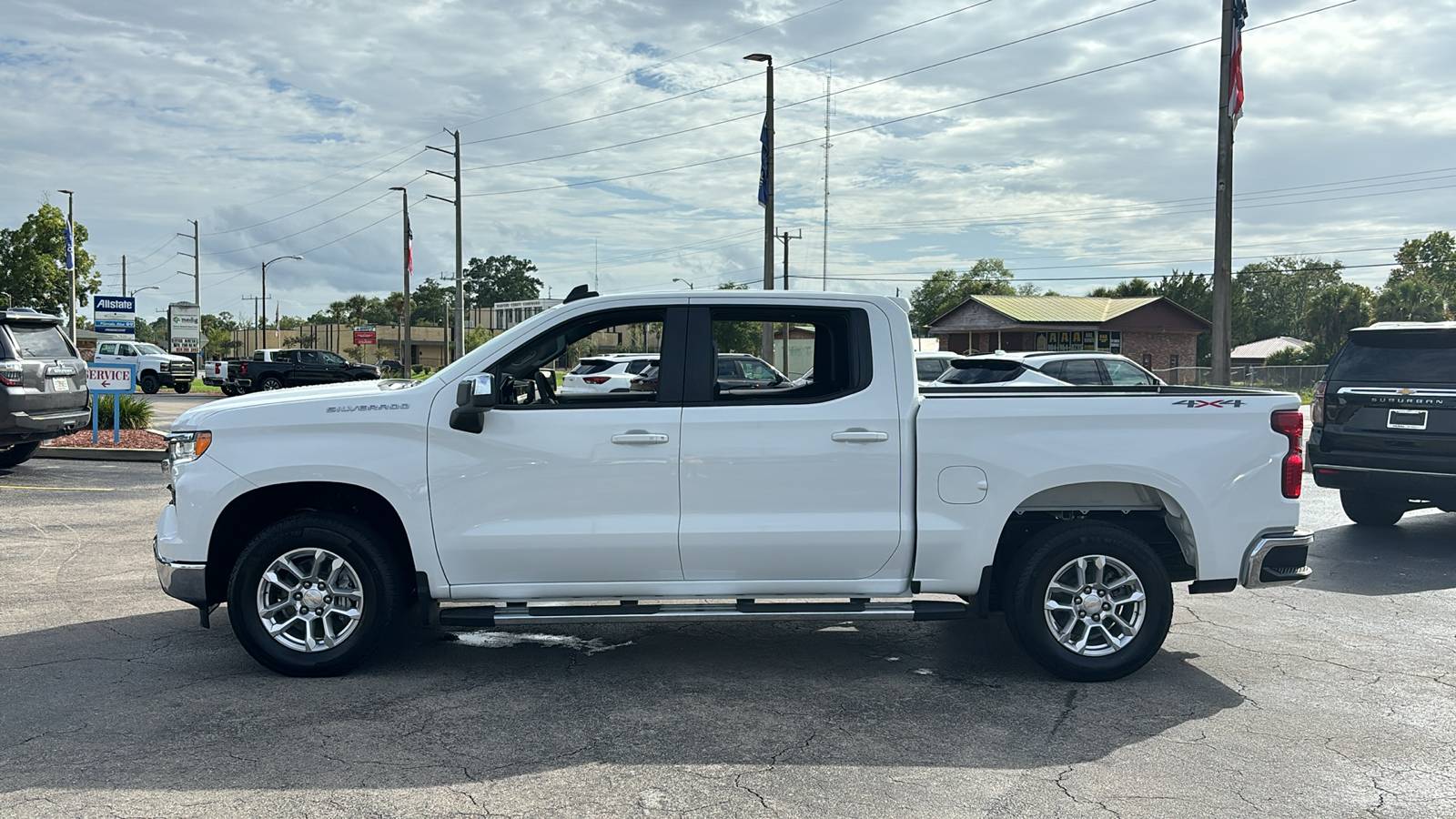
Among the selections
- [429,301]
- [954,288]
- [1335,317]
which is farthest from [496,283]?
[1335,317]

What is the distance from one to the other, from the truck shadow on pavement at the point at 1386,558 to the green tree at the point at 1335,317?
247 feet

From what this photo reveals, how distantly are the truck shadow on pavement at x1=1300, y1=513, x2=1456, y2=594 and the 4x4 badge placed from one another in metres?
3.09

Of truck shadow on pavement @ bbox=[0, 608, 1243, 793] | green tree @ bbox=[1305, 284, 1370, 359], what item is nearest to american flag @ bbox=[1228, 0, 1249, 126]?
truck shadow on pavement @ bbox=[0, 608, 1243, 793]

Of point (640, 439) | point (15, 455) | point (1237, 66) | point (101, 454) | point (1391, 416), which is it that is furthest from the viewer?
point (1237, 66)

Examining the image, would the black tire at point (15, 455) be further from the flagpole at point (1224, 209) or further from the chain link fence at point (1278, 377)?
the chain link fence at point (1278, 377)

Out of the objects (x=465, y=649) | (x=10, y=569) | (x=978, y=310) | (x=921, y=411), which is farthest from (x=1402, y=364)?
(x=978, y=310)

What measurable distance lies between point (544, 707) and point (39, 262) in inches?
2492

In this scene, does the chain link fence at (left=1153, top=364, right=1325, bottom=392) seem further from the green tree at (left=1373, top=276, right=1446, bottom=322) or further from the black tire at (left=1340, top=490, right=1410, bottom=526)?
the green tree at (left=1373, top=276, right=1446, bottom=322)

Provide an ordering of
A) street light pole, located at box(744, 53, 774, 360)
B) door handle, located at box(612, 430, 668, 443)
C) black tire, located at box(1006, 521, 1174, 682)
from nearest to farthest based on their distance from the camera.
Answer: door handle, located at box(612, 430, 668, 443), black tire, located at box(1006, 521, 1174, 682), street light pole, located at box(744, 53, 774, 360)

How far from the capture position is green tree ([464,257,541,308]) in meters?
146

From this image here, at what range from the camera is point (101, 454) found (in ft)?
52.6

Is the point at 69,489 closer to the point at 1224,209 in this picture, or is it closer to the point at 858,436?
the point at 858,436

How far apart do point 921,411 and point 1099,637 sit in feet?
4.87

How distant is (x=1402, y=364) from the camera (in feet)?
31.9
